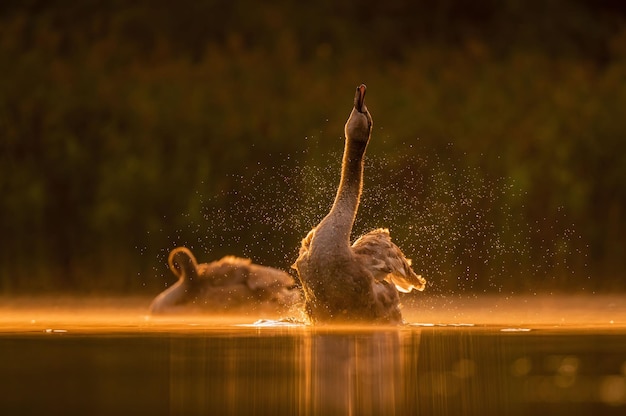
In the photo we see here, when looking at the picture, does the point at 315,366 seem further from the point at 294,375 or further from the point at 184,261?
the point at 184,261

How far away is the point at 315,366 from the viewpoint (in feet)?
30.2

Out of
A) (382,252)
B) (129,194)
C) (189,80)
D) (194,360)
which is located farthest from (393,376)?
(189,80)

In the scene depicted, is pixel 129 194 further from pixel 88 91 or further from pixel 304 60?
pixel 304 60

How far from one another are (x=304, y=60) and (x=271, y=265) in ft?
24.3

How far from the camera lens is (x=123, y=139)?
67.6 feet

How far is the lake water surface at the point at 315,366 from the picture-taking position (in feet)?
24.7

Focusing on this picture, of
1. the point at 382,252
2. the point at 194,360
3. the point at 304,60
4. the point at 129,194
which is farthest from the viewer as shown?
the point at 304,60

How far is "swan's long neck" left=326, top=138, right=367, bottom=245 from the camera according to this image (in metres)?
12.8

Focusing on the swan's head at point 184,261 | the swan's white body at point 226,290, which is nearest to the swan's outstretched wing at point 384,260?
the swan's white body at point 226,290

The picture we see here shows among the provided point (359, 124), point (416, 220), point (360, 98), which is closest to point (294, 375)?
point (360, 98)

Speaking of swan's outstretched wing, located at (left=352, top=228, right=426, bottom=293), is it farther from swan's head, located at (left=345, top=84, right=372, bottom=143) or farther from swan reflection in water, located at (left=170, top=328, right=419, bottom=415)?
swan reflection in water, located at (left=170, top=328, right=419, bottom=415)

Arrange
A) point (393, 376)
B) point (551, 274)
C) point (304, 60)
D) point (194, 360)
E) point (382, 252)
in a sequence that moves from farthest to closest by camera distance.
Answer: point (304, 60) → point (551, 274) → point (382, 252) → point (194, 360) → point (393, 376)

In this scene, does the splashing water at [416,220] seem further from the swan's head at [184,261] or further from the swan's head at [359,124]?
the swan's head at [359,124]

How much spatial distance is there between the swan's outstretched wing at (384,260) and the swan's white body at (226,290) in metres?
1.86
